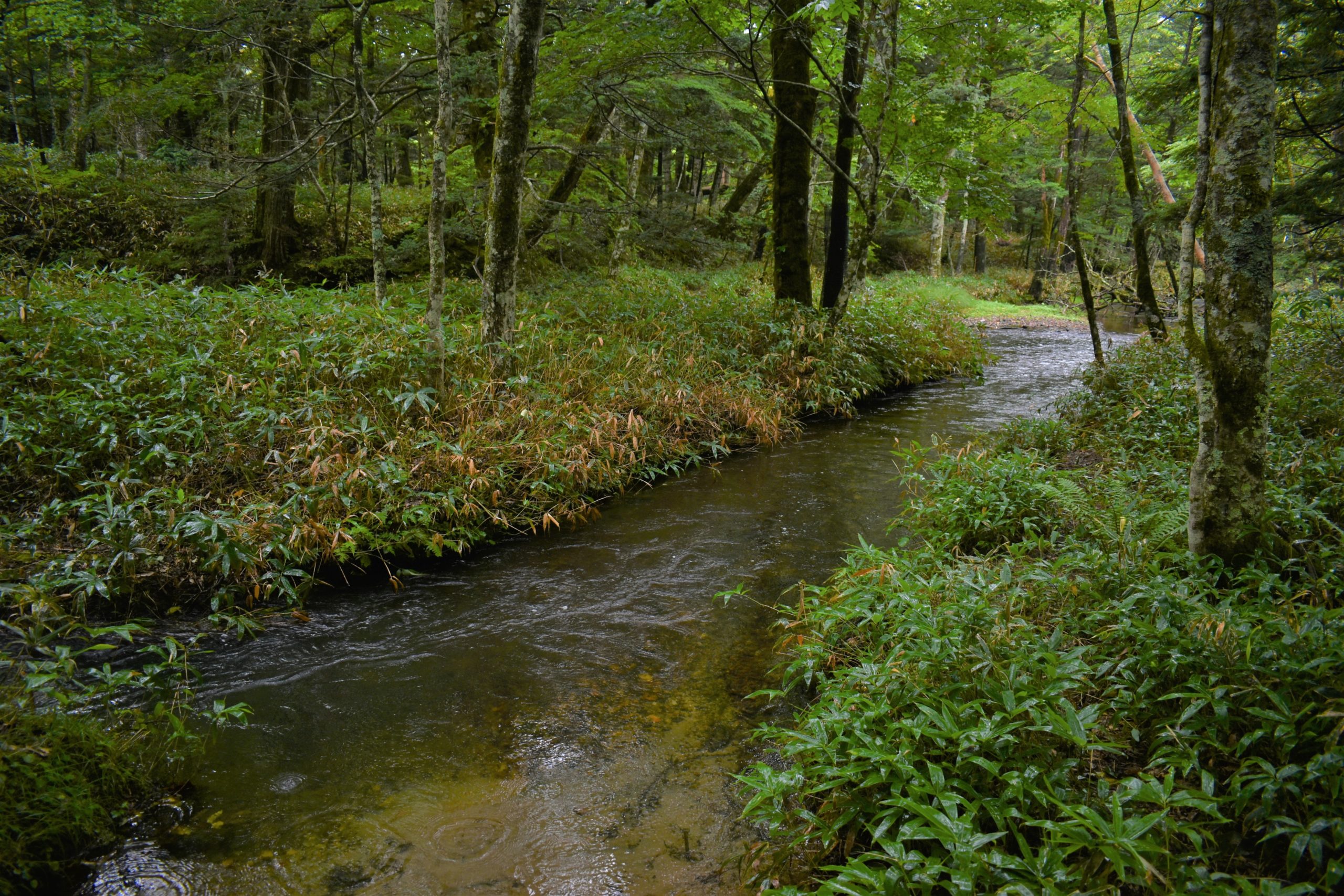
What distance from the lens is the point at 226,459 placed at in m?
5.64

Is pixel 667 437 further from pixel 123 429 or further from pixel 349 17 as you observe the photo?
pixel 349 17

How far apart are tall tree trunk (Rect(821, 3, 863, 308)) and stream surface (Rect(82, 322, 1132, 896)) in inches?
276

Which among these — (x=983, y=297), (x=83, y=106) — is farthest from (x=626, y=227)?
(x=983, y=297)

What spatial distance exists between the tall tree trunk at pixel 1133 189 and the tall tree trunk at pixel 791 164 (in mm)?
4050

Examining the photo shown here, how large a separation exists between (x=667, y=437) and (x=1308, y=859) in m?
6.83

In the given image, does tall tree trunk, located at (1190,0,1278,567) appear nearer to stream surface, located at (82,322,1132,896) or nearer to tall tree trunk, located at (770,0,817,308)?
stream surface, located at (82,322,1132,896)

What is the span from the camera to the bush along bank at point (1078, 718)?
215 cm

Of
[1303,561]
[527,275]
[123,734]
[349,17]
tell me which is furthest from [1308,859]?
[349,17]

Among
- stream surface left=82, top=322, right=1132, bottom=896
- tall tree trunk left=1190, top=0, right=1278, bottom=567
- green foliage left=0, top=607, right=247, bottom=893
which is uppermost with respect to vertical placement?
tall tree trunk left=1190, top=0, right=1278, bottom=567

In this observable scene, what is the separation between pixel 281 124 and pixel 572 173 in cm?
554

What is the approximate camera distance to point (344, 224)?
1389 centimetres

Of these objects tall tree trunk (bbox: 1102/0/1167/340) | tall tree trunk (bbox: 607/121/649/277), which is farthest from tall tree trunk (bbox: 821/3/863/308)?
tall tree trunk (bbox: 607/121/649/277)

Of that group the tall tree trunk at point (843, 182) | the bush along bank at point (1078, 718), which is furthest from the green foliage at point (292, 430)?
the tall tree trunk at point (843, 182)

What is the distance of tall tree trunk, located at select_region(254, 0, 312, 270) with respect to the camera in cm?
968
